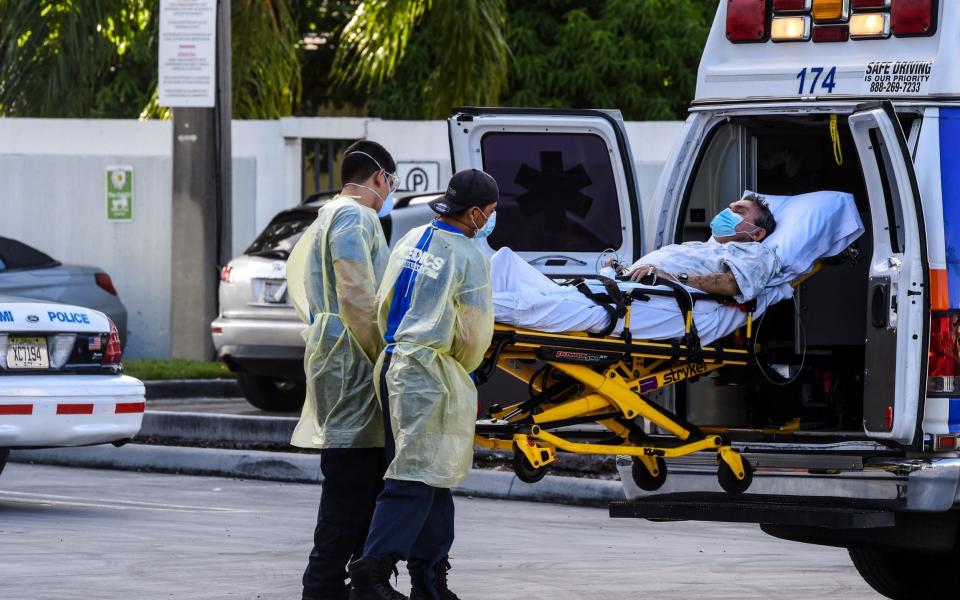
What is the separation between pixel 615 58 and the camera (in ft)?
78.0

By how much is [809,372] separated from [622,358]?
146 centimetres

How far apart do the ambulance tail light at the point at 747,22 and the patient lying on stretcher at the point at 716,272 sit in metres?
0.74

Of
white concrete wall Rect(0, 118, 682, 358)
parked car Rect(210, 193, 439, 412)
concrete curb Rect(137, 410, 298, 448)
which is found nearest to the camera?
concrete curb Rect(137, 410, 298, 448)

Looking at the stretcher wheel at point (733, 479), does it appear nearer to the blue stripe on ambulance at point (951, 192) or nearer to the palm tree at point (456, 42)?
the blue stripe on ambulance at point (951, 192)

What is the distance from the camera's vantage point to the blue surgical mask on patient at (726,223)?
321 inches

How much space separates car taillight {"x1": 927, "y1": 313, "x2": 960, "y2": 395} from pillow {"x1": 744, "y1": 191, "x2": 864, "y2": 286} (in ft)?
3.29

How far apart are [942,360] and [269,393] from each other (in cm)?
863

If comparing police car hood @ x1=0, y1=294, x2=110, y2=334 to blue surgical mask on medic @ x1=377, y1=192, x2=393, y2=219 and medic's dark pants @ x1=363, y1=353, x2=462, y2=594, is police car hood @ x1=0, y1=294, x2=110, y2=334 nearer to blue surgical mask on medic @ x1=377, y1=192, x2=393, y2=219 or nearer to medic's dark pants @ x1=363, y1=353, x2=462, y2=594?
blue surgical mask on medic @ x1=377, y1=192, x2=393, y2=219

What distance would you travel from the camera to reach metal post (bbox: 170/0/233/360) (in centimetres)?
1708

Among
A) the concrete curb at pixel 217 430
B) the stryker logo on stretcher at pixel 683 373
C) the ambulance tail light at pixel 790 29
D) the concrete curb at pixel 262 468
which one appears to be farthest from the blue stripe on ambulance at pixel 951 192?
the concrete curb at pixel 217 430

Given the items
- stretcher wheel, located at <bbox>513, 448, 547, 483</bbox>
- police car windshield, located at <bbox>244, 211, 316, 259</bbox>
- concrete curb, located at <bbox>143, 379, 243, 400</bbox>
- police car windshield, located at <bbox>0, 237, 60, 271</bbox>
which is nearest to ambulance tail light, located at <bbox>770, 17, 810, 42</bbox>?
stretcher wheel, located at <bbox>513, 448, 547, 483</bbox>

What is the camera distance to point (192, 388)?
1609 centimetres

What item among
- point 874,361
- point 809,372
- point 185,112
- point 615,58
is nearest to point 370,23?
point 185,112

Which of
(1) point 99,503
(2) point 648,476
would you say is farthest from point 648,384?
(1) point 99,503
